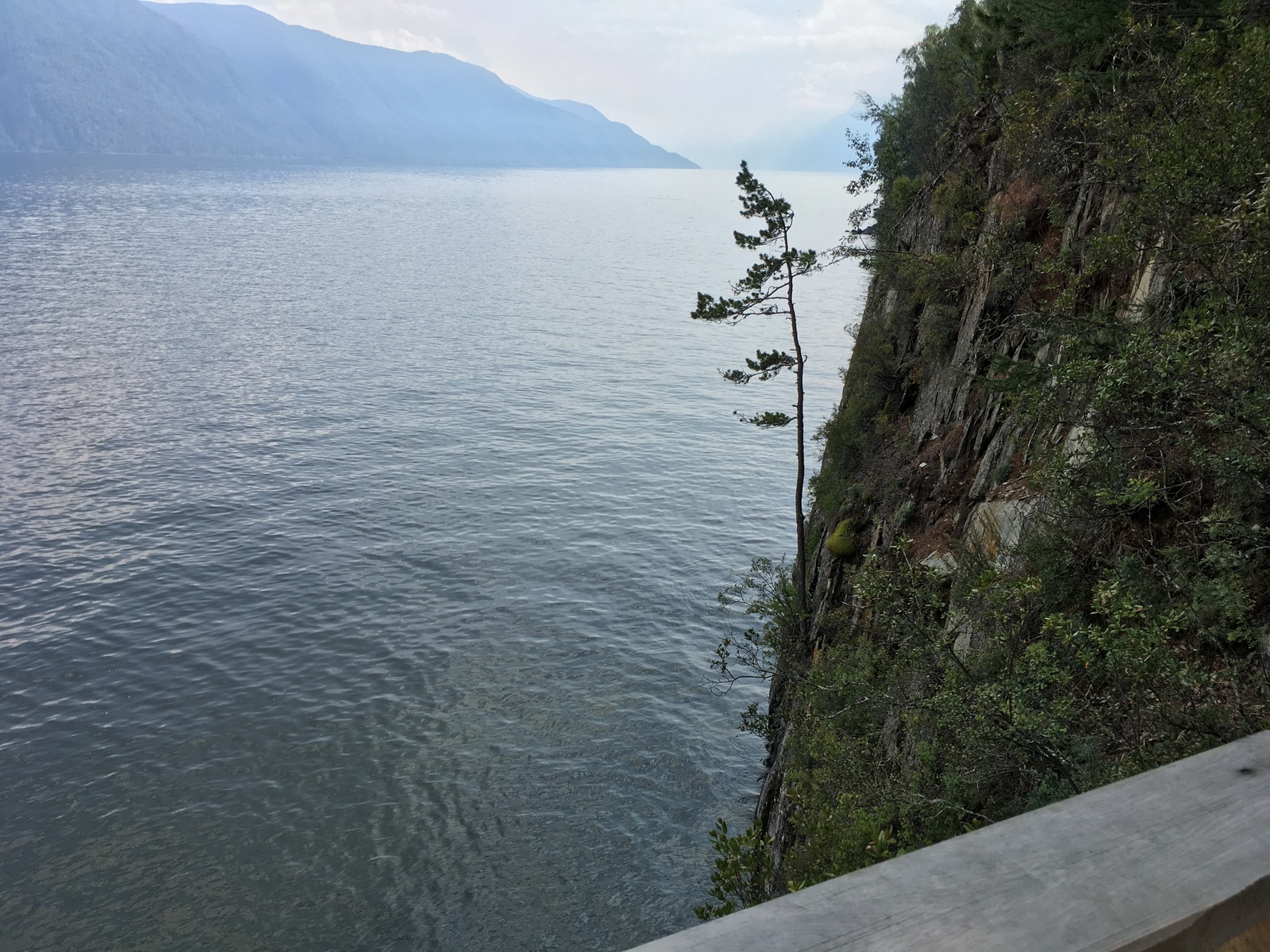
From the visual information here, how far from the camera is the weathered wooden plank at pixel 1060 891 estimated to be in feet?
5.35

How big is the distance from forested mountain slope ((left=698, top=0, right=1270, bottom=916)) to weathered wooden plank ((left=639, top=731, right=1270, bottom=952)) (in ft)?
18.1

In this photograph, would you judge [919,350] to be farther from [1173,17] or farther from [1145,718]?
[1145,718]

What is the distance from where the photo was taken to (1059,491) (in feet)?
35.2

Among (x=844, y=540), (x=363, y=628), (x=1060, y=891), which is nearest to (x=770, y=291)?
(x=844, y=540)

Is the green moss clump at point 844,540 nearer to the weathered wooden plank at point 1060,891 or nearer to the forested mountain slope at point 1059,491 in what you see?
the forested mountain slope at point 1059,491

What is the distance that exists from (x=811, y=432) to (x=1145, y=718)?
165 ft

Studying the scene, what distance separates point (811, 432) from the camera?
57781 mm

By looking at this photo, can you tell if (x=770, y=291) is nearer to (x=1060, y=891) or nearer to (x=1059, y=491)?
(x=1059, y=491)

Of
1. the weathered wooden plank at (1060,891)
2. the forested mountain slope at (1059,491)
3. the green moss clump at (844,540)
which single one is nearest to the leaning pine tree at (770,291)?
the green moss clump at (844,540)

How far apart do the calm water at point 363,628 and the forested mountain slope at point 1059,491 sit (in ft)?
16.6

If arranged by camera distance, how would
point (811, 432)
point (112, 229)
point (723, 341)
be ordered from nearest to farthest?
point (811, 432)
point (723, 341)
point (112, 229)

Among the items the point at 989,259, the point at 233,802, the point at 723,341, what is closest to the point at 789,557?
the point at 989,259

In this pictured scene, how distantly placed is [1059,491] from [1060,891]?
9952 mm

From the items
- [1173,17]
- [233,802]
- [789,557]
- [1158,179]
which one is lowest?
[233,802]
